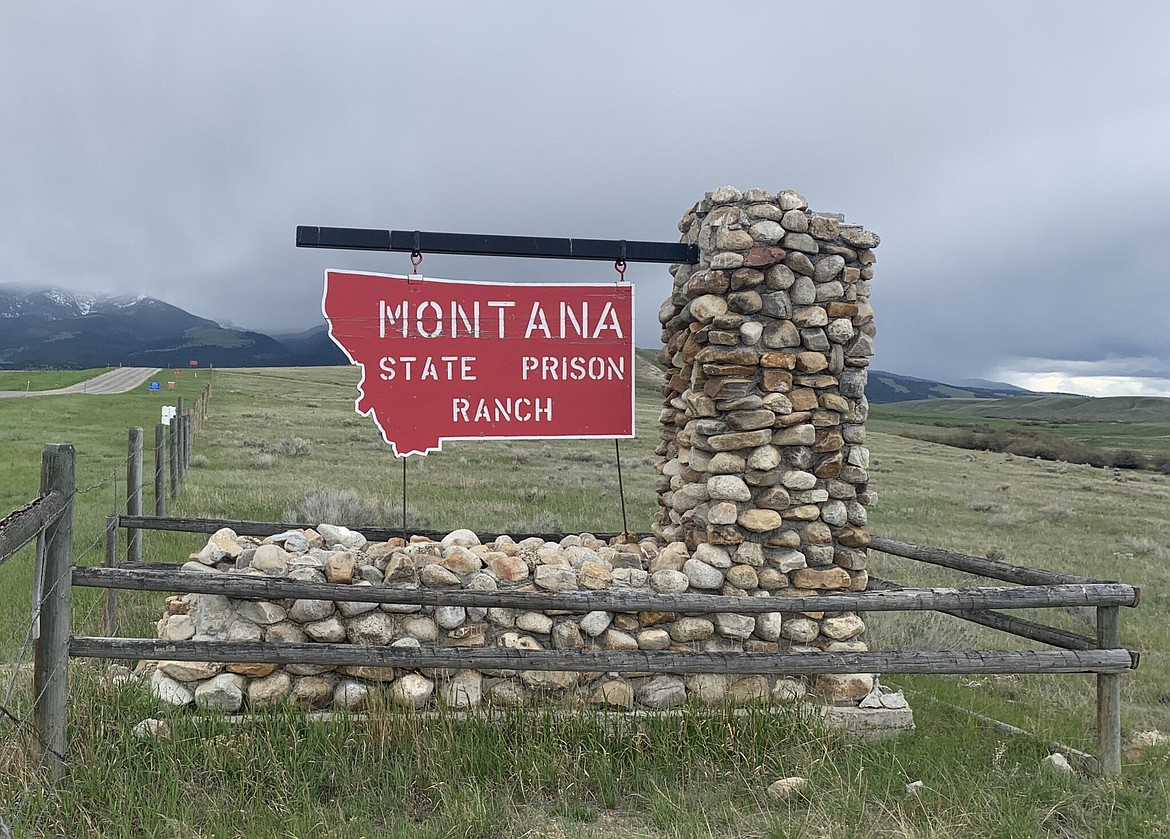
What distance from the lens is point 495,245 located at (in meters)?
5.59

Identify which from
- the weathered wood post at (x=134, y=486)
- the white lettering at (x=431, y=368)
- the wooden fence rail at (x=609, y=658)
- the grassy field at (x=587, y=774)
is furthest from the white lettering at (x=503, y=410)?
the weathered wood post at (x=134, y=486)

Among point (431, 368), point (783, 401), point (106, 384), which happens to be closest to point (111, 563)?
point (431, 368)

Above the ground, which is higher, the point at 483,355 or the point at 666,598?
the point at 483,355

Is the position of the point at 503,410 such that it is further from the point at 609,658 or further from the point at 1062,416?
the point at 1062,416

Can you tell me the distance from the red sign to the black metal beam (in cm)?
23

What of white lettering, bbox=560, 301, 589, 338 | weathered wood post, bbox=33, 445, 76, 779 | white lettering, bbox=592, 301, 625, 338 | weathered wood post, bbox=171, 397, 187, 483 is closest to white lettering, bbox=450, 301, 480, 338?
white lettering, bbox=560, 301, 589, 338

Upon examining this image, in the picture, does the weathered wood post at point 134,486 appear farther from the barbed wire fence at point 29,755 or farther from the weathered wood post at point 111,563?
the barbed wire fence at point 29,755

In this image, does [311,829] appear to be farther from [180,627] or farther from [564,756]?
[180,627]

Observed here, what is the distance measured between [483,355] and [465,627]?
1.94 meters

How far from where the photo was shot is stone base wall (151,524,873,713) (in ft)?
15.2

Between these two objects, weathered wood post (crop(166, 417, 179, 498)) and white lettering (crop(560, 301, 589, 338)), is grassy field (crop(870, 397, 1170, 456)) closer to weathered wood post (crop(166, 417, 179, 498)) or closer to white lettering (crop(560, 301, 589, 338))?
weathered wood post (crop(166, 417, 179, 498))

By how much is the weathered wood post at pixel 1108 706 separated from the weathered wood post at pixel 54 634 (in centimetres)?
588

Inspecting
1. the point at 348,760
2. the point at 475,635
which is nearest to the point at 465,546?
the point at 475,635

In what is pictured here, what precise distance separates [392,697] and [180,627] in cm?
142
